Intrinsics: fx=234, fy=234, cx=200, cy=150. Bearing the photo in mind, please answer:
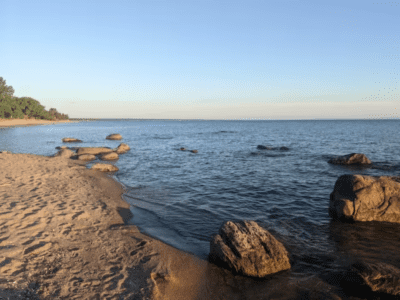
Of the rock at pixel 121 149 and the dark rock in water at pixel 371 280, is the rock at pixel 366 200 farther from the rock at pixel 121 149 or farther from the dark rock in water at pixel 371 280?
the rock at pixel 121 149

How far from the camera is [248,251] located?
6504 mm

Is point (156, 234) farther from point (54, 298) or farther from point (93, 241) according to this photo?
point (54, 298)

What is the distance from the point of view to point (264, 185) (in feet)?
50.3

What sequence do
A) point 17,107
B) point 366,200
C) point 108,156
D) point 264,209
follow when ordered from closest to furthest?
point 366,200, point 264,209, point 108,156, point 17,107

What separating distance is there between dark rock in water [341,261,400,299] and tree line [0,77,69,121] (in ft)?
378

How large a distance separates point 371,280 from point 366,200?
16.8 ft

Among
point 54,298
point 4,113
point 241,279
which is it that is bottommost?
point 241,279

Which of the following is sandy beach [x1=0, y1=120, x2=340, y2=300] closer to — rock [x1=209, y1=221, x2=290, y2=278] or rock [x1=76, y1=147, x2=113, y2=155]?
rock [x1=209, y1=221, x2=290, y2=278]

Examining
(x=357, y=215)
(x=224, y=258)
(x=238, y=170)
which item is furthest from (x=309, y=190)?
(x=224, y=258)

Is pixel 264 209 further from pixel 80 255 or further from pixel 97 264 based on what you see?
pixel 80 255

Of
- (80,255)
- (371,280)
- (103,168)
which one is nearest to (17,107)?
(103,168)

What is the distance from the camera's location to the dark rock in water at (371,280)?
5.56 meters

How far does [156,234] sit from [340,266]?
592cm

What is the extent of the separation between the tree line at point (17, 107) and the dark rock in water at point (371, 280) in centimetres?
11535
